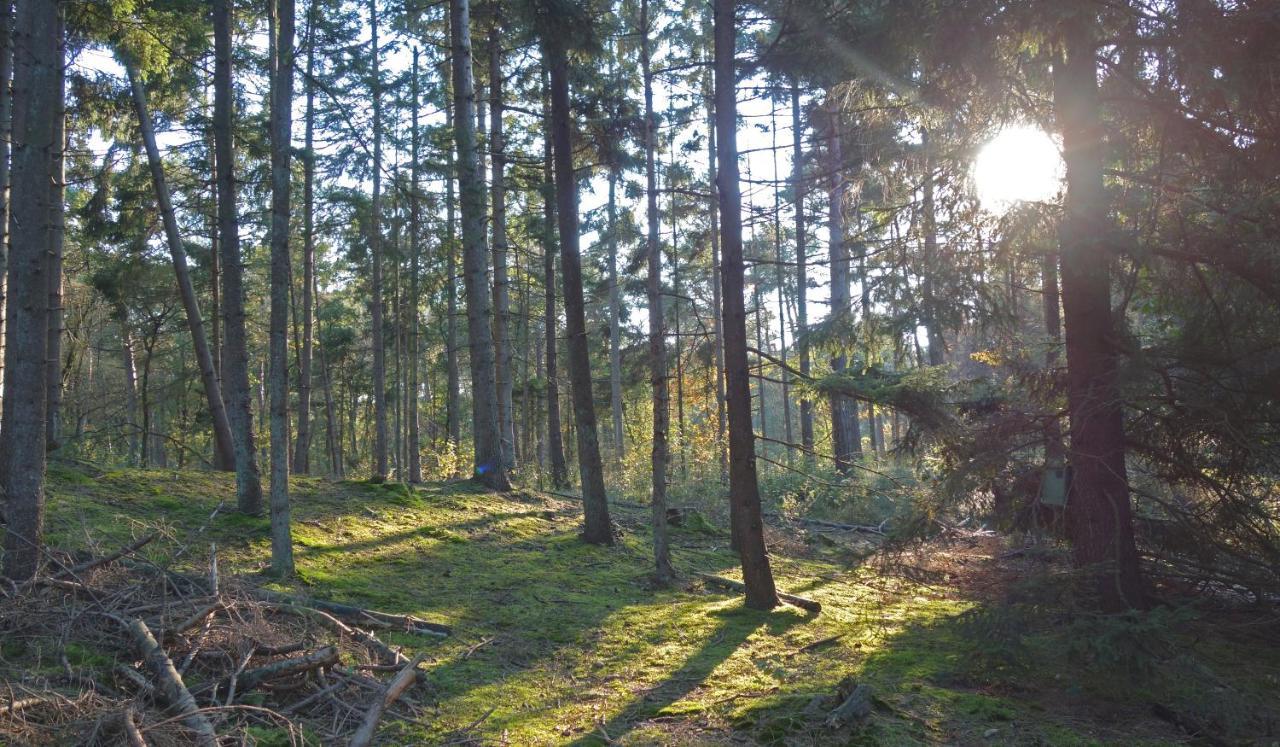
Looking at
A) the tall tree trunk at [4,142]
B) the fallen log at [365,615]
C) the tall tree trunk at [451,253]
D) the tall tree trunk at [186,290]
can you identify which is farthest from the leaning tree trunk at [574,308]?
the tall tree trunk at [4,142]

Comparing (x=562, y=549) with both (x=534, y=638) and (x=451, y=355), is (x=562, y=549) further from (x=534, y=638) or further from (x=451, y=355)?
(x=451, y=355)

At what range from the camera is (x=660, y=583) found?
9828 mm

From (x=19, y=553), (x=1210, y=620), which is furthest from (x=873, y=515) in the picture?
(x=19, y=553)

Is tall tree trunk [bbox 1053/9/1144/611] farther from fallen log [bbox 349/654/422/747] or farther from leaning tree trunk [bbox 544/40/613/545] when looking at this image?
leaning tree trunk [bbox 544/40/613/545]

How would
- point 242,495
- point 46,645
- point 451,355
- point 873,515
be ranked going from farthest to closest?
point 451,355, point 873,515, point 242,495, point 46,645

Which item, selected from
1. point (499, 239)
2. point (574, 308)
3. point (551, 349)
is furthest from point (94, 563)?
point (551, 349)

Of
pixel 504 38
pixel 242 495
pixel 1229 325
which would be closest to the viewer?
pixel 1229 325

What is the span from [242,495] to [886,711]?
7.61 meters

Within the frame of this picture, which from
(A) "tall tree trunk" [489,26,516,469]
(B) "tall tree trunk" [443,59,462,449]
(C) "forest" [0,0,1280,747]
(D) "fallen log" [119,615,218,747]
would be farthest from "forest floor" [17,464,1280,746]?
(A) "tall tree trunk" [489,26,516,469]

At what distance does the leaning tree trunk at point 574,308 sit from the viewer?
434 inches

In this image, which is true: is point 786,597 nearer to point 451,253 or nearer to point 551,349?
point 451,253

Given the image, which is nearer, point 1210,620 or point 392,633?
point 392,633

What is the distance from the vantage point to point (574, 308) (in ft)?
36.6

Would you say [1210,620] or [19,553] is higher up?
[19,553]
